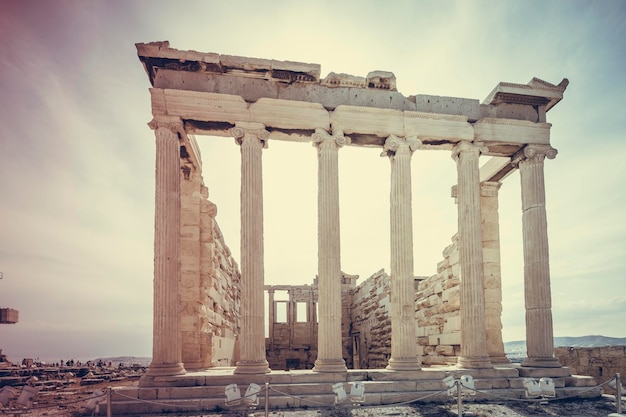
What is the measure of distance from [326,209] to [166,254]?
4737 millimetres

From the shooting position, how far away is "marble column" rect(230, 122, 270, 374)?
47.1ft

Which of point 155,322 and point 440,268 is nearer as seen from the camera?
point 155,322

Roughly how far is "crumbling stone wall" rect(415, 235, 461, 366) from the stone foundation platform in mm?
3610

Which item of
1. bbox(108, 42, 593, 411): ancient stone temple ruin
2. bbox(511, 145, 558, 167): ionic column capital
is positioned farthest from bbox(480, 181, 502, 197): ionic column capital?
bbox(511, 145, 558, 167): ionic column capital

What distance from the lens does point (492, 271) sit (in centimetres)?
1898

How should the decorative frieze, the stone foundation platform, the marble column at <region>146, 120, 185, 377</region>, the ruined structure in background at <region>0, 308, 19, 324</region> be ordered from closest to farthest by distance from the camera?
the stone foundation platform → the marble column at <region>146, 120, 185, 377</region> → the decorative frieze → the ruined structure in background at <region>0, 308, 19, 324</region>

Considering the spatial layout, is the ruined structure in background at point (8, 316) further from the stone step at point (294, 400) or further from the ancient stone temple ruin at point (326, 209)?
the stone step at point (294, 400)

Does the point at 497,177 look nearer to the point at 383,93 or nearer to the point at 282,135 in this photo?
the point at 383,93

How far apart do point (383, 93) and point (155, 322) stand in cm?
959

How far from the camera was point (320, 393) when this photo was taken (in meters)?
13.5

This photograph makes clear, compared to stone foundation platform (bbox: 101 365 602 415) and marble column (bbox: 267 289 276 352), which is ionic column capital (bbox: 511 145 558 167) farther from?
marble column (bbox: 267 289 276 352)

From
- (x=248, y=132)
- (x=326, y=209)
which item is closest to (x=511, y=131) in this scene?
(x=326, y=209)

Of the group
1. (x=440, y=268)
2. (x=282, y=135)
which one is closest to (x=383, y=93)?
(x=282, y=135)

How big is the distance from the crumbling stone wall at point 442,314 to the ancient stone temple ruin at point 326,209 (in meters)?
0.27
